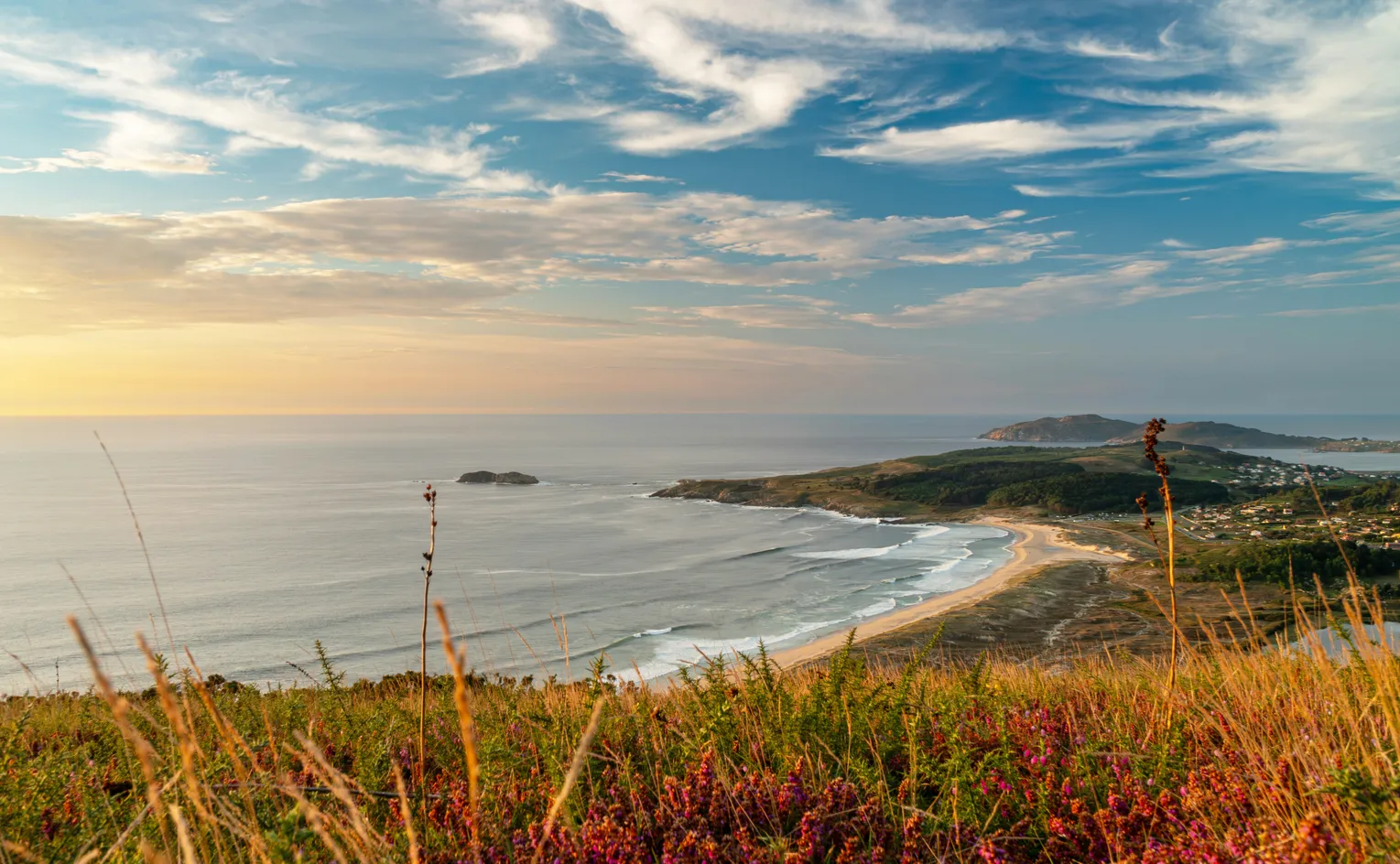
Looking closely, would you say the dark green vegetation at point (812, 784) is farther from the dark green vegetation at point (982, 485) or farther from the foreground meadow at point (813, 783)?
the dark green vegetation at point (982, 485)

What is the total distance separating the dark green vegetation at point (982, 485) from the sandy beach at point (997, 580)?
11324 mm

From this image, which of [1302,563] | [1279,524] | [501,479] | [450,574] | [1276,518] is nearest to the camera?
[1302,563]

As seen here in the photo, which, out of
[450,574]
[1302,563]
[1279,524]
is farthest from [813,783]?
[1279,524]

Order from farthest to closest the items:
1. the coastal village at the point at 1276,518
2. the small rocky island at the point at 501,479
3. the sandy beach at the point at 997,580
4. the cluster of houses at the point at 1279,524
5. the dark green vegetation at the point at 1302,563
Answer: the small rocky island at the point at 501,479, the coastal village at the point at 1276,518, the cluster of houses at the point at 1279,524, the dark green vegetation at the point at 1302,563, the sandy beach at the point at 997,580

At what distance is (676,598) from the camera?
47156 millimetres

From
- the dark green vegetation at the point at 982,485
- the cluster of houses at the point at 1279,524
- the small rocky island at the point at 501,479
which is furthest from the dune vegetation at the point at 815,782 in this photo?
the small rocky island at the point at 501,479

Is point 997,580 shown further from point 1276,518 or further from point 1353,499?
point 1353,499

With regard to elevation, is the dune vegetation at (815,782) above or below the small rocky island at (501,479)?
above

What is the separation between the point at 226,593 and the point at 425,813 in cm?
5617

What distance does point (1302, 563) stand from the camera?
4022cm

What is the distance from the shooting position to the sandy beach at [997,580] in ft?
110

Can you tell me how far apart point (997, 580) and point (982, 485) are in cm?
4945

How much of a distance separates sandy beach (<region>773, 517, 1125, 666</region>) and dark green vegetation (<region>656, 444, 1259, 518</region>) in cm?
1132

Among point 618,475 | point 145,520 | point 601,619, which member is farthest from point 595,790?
point 618,475
